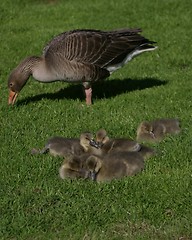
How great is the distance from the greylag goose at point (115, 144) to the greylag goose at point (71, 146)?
0.42 feet

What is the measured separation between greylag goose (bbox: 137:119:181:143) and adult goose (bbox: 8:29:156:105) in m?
2.32

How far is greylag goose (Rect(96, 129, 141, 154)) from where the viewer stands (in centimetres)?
738

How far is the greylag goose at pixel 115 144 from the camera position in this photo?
7383mm

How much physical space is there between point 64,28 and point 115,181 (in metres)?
11.4

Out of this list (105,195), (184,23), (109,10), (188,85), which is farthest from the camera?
(109,10)

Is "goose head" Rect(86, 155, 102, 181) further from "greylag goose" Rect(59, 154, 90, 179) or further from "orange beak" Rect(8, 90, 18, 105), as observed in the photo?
"orange beak" Rect(8, 90, 18, 105)

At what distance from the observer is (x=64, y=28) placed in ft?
58.2

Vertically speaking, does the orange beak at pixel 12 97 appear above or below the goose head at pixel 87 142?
below

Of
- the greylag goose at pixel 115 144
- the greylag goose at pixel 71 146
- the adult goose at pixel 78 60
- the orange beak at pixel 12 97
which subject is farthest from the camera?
the orange beak at pixel 12 97

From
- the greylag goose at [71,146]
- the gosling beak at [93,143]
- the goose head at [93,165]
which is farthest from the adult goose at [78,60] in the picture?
the goose head at [93,165]

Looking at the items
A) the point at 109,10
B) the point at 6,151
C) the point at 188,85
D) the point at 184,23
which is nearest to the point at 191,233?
the point at 6,151

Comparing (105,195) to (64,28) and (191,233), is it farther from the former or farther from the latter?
(64,28)

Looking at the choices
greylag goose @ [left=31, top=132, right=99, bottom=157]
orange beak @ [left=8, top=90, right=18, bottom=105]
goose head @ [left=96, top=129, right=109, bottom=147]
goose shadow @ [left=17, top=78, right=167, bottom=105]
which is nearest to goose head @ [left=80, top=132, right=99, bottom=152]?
greylag goose @ [left=31, top=132, right=99, bottom=157]

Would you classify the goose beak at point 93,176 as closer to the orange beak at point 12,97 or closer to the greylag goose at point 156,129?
the greylag goose at point 156,129
